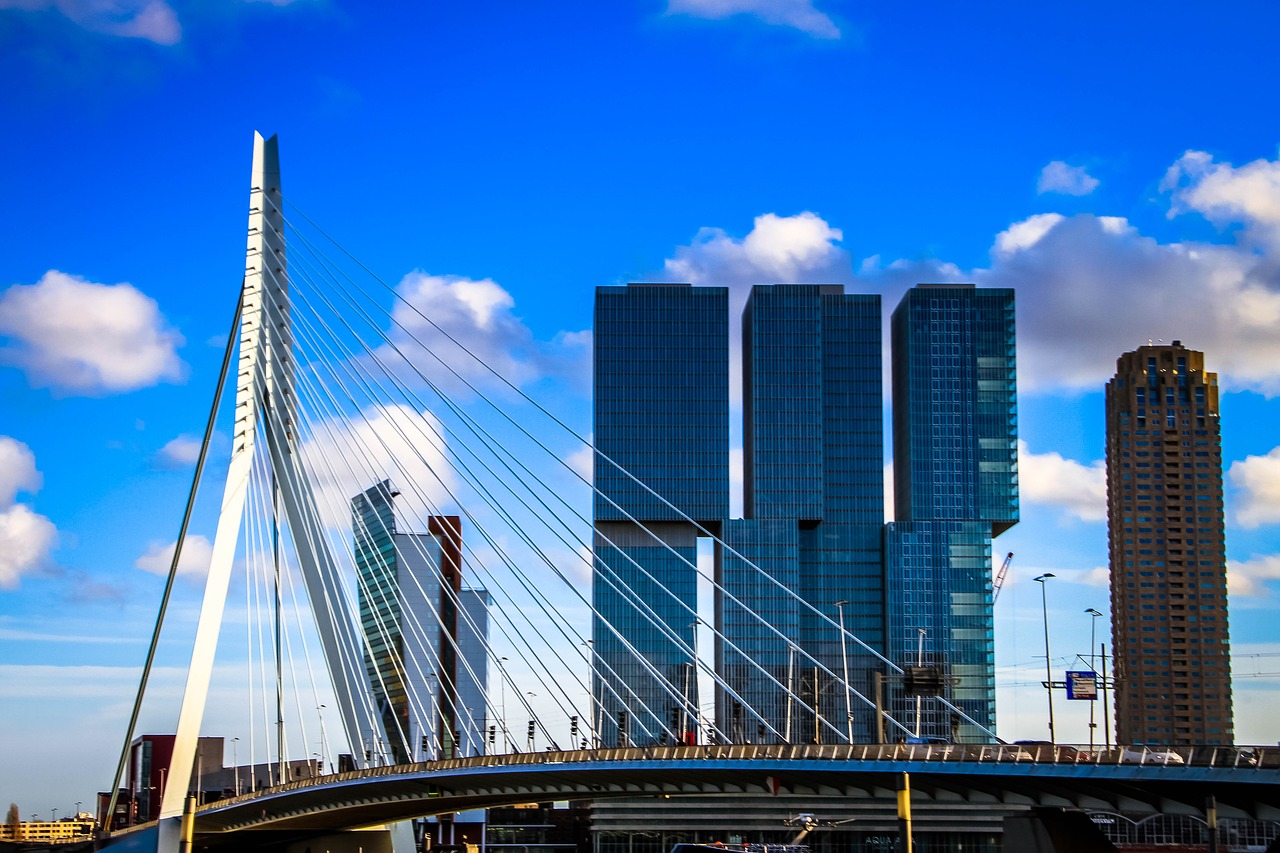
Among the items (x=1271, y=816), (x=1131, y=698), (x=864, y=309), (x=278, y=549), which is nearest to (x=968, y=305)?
(x=864, y=309)

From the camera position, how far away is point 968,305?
16238cm

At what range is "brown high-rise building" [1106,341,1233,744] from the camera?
179 m

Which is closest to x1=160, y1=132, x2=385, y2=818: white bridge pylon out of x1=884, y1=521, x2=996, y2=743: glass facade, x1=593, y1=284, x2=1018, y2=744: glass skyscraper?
x1=593, y1=284, x2=1018, y2=744: glass skyscraper

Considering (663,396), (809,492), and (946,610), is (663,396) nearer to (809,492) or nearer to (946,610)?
(809,492)

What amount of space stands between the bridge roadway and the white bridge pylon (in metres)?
6.78

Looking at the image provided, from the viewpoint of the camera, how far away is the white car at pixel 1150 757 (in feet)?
125

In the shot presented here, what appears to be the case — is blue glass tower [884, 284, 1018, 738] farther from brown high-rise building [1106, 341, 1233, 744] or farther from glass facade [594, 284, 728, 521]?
brown high-rise building [1106, 341, 1233, 744]

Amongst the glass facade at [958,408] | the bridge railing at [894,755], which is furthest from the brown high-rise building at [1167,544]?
the bridge railing at [894,755]

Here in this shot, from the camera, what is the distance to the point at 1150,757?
1516 inches

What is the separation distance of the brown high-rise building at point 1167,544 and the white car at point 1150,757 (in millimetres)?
145619

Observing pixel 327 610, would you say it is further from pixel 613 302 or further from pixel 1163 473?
pixel 1163 473

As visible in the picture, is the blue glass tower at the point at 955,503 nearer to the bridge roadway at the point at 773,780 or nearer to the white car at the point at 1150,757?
the bridge roadway at the point at 773,780

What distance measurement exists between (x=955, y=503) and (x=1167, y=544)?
41333 millimetres

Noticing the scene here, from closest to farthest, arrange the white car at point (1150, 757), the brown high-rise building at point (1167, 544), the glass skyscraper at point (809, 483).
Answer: the white car at point (1150, 757) < the glass skyscraper at point (809, 483) < the brown high-rise building at point (1167, 544)
